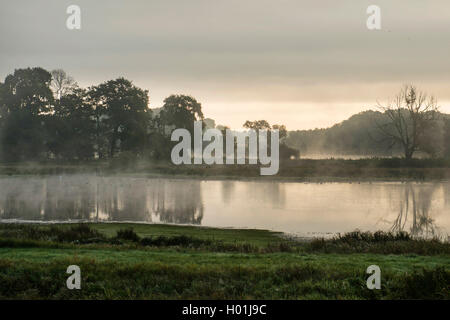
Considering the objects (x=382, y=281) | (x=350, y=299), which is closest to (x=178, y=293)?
(x=350, y=299)

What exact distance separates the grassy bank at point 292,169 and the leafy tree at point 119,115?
865 centimetres

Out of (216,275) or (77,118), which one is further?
(77,118)

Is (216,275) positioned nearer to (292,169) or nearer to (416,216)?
(416,216)

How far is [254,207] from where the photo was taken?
3962 centimetres

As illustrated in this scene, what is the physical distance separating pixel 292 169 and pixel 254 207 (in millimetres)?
36967

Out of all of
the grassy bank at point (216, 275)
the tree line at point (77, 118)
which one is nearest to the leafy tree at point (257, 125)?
the tree line at point (77, 118)

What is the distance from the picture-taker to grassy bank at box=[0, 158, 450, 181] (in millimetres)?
71106

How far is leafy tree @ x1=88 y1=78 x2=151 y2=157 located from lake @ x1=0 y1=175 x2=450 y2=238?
40696mm

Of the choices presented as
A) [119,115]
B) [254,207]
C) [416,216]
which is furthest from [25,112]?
[416,216]

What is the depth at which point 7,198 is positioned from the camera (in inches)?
1815

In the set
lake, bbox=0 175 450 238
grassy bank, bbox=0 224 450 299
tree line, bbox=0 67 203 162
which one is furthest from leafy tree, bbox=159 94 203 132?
grassy bank, bbox=0 224 450 299

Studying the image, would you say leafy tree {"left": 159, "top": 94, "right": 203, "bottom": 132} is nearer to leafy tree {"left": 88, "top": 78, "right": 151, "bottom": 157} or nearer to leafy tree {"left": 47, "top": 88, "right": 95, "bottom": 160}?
leafy tree {"left": 88, "top": 78, "right": 151, "bottom": 157}

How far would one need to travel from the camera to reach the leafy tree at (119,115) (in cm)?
9812

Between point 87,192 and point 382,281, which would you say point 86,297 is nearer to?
point 382,281
